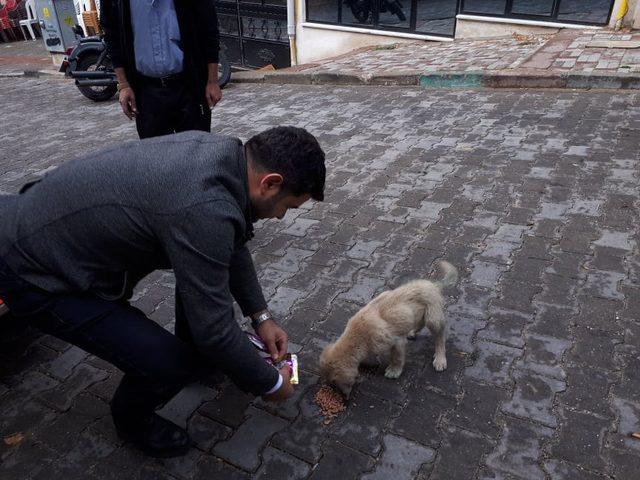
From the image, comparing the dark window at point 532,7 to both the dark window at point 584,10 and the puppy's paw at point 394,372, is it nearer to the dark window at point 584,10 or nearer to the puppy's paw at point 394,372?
the dark window at point 584,10

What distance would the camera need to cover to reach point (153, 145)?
1.90 m

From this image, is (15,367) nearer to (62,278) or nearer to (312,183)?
(62,278)

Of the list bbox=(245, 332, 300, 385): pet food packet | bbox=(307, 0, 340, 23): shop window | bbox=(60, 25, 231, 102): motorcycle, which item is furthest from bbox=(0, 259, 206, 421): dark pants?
bbox=(307, 0, 340, 23): shop window

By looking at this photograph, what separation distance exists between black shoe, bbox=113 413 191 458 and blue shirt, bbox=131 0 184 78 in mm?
2491

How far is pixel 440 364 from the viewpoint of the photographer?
9.10 ft

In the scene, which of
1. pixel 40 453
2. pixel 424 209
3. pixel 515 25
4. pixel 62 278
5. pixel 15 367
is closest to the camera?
pixel 62 278

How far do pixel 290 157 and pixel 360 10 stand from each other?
11.2m

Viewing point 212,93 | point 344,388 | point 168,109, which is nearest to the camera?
point 344,388

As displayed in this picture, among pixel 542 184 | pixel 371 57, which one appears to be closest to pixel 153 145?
pixel 542 184

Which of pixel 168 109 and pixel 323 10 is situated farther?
pixel 323 10

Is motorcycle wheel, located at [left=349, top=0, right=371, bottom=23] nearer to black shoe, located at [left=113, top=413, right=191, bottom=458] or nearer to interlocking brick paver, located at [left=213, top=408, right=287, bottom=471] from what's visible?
interlocking brick paver, located at [left=213, top=408, right=287, bottom=471]

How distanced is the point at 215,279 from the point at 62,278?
64 cm

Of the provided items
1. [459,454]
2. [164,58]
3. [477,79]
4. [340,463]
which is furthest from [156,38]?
[477,79]

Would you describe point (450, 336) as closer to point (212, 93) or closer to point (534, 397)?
point (534, 397)
